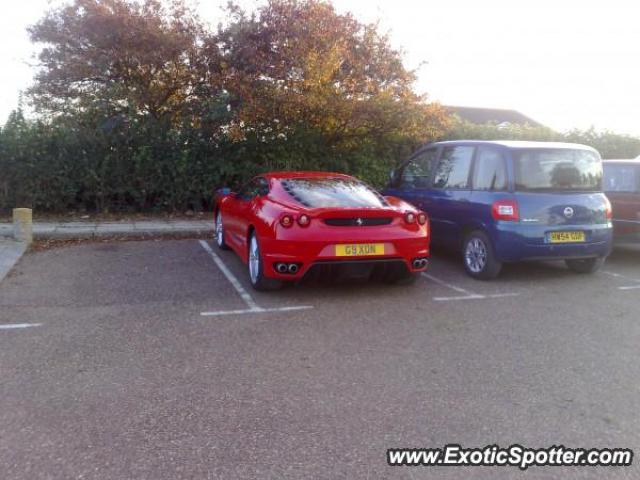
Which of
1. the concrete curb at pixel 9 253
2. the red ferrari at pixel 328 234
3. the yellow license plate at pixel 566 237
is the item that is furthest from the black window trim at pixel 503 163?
the concrete curb at pixel 9 253

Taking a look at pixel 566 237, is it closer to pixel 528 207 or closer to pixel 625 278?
pixel 528 207

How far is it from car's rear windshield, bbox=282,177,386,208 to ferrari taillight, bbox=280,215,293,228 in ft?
1.04

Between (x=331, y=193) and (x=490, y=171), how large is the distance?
2.04 metres

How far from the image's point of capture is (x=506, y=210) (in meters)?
6.73

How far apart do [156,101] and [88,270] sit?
6.65 metres

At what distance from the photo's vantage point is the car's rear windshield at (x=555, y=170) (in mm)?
6812

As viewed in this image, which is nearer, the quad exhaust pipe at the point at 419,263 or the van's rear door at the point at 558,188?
the quad exhaust pipe at the point at 419,263

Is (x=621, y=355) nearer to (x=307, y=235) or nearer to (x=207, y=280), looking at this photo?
(x=307, y=235)

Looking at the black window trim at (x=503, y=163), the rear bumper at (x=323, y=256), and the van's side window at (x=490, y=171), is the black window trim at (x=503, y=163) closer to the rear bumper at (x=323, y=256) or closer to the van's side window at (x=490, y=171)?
the van's side window at (x=490, y=171)

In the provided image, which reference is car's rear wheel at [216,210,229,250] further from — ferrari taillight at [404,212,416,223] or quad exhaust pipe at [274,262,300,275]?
ferrari taillight at [404,212,416,223]

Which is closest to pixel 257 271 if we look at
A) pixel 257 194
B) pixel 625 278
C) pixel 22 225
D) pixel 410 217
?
pixel 257 194

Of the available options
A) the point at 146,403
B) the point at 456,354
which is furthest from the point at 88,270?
the point at 456,354

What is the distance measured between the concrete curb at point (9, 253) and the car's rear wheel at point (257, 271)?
121 inches

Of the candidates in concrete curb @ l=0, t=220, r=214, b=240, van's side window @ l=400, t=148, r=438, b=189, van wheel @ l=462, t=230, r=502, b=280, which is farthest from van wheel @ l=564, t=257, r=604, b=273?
concrete curb @ l=0, t=220, r=214, b=240
